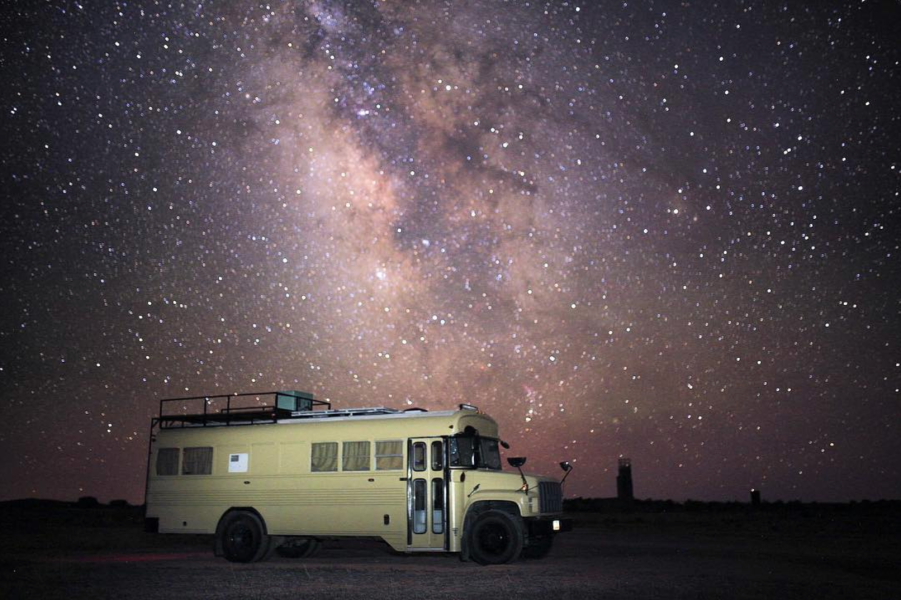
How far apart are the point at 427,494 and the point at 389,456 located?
1.20 metres

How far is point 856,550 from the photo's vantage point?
67.1 ft

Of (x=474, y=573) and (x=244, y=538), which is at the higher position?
(x=244, y=538)

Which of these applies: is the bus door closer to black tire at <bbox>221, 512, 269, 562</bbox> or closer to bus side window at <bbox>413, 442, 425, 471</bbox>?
bus side window at <bbox>413, 442, 425, 471</bbox>

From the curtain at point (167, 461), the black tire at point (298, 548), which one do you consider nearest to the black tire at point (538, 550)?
the black tire at point (298, 548)

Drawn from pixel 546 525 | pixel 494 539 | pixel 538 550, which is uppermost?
pixel 546 525

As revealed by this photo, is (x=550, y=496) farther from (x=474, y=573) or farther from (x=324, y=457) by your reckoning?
(x=324, y=457)

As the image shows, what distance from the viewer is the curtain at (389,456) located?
16359 mm

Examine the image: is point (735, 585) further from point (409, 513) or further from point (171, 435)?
point (171, 435)

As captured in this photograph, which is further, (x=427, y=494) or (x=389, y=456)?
(x=389, y=456)

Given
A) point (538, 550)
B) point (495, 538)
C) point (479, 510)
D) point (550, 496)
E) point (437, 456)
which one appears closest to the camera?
point (495, 538)

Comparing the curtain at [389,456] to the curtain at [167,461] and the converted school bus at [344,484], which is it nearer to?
the converted school bus at [344,484]

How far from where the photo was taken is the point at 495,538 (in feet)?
51.0

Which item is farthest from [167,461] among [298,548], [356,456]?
[356,456]

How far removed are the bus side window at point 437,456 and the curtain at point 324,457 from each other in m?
2.37
